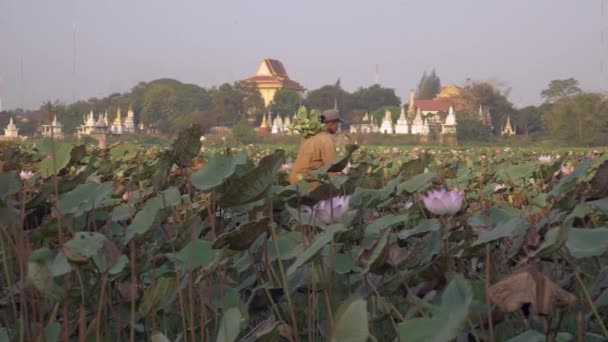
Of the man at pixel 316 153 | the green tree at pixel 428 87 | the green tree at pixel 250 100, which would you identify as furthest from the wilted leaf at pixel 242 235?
the green tree at pixel 428 87

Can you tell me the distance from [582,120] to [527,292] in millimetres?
36111

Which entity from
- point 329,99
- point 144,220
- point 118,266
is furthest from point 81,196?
point 329,99

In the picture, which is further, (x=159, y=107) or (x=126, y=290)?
(x=159, y=107)

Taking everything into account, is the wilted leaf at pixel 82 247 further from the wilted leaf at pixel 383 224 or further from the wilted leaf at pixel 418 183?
the wilted leaf at pixel 418 183

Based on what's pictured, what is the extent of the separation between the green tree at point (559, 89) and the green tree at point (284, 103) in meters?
19.1

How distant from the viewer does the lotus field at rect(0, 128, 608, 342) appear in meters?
0.78

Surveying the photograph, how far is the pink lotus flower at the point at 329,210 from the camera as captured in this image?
110 centimetres

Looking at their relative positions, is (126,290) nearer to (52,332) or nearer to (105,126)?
(52,332)

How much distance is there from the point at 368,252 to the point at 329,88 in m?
54.8

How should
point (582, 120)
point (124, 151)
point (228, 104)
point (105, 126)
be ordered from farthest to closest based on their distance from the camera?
point (228, 104)
point (105, 126)
point (582, 120)
point (124, 151)

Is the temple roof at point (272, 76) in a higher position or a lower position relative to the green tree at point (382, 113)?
higher

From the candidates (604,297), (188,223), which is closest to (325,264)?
(188,223)

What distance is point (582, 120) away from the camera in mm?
34656

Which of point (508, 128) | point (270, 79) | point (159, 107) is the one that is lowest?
point (508, 128)
